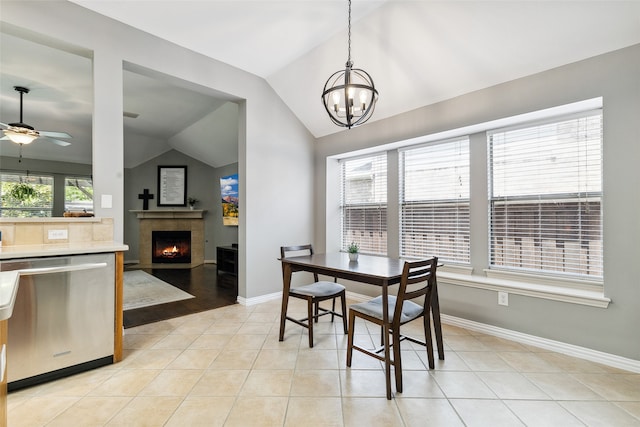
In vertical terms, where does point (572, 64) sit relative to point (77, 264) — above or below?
above

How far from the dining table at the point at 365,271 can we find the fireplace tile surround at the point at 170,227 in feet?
17.7

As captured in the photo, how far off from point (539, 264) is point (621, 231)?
2.24 feet

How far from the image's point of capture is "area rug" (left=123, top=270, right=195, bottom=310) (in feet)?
12.9

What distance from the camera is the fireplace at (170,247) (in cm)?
729

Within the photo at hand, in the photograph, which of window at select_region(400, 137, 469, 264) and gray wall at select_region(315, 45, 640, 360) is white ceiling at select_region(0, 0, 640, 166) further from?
window at select_region(400, 137, 469, 264)

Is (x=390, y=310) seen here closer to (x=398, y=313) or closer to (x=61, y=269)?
(x=398, y=313)

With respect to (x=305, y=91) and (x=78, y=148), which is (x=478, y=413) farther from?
(x=78, y=148)

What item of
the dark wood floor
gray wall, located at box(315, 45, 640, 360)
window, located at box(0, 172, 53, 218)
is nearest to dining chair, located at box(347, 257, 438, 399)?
gray wall, located at box(315, 45, 640, 360)

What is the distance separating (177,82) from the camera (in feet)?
10.9

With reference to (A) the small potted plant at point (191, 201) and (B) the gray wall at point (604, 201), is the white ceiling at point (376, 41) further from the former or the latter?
(A) the small potted plant at point (191, 201)

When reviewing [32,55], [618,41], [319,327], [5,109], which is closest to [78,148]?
[5,109]

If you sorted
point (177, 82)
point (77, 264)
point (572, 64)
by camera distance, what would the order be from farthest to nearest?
1. point (177, 82)
2. point (572, 64)
3. point (77, 264)

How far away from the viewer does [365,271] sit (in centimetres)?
219

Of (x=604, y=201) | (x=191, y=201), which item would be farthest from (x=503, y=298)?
(x=191, y=201)
